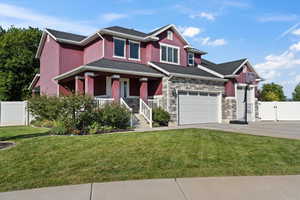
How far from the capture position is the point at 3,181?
13.0 feet

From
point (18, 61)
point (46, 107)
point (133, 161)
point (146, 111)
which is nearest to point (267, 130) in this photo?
point (146, 111)

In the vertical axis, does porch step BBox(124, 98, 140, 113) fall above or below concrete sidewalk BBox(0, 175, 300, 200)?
above

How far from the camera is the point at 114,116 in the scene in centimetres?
1159

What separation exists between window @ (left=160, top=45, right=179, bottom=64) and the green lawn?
40.5 feet

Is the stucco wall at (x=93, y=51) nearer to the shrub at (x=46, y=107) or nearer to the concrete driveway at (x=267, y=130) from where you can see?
the shrub at (x=46, y=107)

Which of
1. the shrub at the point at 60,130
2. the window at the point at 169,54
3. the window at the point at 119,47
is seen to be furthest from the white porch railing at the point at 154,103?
the shrub at the point at 60,130

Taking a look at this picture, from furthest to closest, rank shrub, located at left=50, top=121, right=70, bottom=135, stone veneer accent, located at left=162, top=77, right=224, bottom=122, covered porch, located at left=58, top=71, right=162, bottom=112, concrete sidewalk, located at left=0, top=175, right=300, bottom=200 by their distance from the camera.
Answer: stone veneer accent, located at left=162, top=77, right=224, bottom=122 < covered porch, located at left=58, top=71, right=162, bottom=112 < shrub, located at left=50, top=121, right=70, bottom=135 < concrete sidewalk, located at left=0, top=175, right=300, bottom=200

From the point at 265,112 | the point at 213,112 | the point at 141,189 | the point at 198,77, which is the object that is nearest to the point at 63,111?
the point at 141,189

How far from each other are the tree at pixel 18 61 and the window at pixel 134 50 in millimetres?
18355

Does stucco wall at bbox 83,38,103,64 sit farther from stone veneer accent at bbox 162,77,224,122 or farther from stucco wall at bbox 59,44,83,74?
stone veneer accent at bbox 162,77,224,122

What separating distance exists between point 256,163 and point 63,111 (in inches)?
354

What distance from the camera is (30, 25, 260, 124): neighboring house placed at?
14.9 m

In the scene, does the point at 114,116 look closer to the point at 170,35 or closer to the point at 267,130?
the point at 267,130

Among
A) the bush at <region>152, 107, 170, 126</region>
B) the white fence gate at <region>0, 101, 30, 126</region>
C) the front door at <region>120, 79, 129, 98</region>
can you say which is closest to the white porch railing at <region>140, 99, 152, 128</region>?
the bush at <region>152, 107, 170, 126</region>
